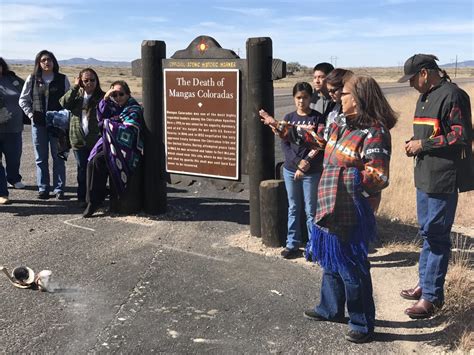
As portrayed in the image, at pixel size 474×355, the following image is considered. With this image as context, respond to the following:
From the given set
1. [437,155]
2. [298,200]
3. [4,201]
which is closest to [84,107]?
[4,201]

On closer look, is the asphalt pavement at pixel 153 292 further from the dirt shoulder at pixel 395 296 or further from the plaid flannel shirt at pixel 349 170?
the plaid flannel shirt at pixel 349 170

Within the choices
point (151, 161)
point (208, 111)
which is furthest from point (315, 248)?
point (151, 161)

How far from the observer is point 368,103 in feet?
10.3

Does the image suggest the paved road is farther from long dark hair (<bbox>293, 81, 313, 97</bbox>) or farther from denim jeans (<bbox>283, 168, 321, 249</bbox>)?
long dark hair (<bbox>293, 81, 313, 97</bbox>)

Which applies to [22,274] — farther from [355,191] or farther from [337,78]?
[337,78]

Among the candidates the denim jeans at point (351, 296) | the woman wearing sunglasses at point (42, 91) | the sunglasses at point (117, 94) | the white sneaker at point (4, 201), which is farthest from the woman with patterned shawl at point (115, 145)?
the denim jeans at point (351, 296)

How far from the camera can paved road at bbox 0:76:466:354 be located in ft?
11.5

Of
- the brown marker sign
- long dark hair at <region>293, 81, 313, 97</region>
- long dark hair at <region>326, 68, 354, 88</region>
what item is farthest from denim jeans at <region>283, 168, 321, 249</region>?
long dark hair at <region>326, 68, 354, 88</region>

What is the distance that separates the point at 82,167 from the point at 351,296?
457 cm

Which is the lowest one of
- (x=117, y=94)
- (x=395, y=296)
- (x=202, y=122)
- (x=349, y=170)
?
(x=395, y=296)

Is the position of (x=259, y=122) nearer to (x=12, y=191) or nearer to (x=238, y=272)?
(x=238, y=272)

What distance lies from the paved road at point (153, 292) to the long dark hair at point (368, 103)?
149 cm

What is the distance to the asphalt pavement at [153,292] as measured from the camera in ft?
11.5

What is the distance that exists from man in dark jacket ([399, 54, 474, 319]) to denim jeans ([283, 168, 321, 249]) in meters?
1.17
